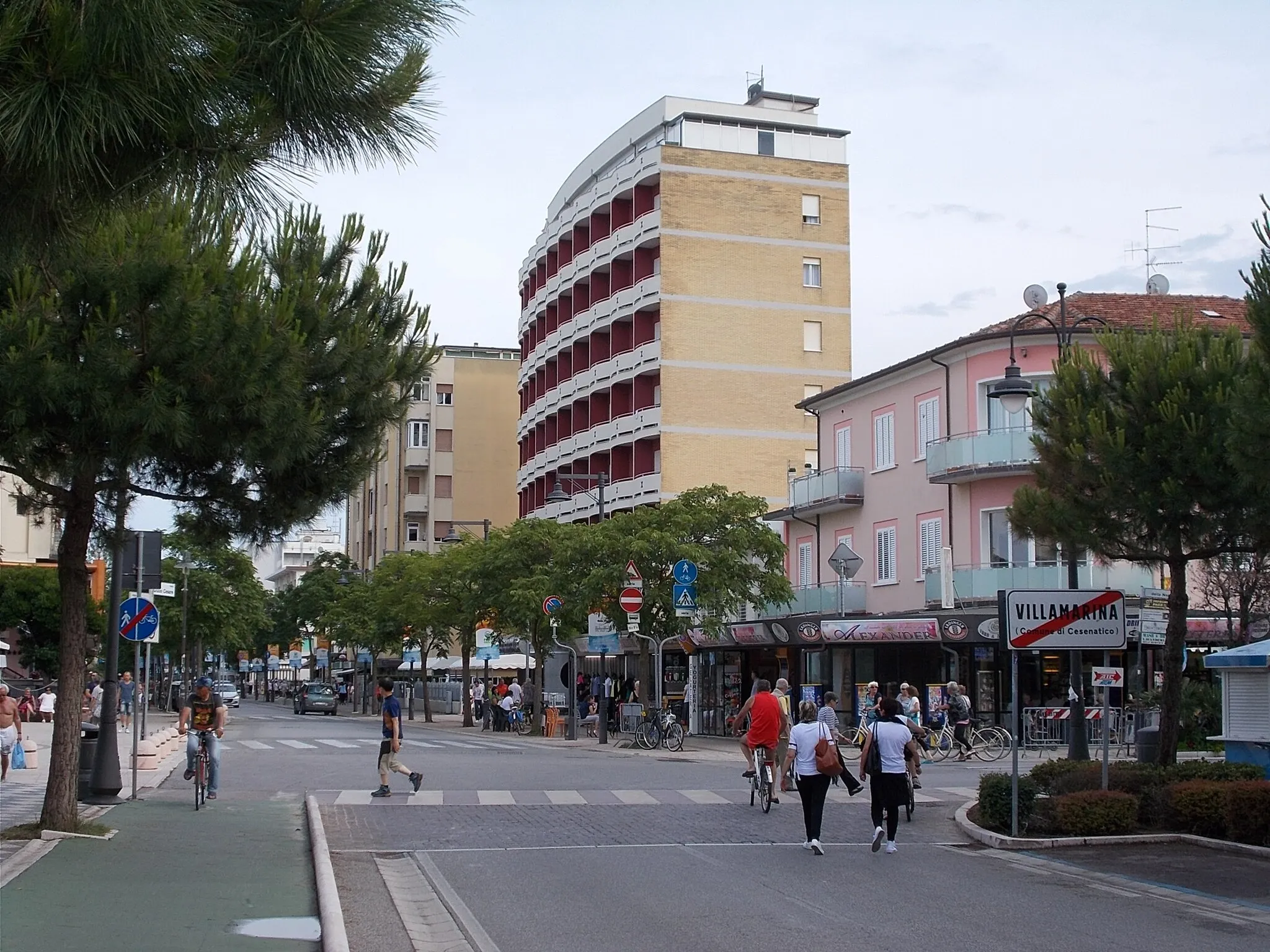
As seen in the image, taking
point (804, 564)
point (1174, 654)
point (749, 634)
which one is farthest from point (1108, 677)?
point (804, 564)

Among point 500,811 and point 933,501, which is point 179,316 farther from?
point 933,501

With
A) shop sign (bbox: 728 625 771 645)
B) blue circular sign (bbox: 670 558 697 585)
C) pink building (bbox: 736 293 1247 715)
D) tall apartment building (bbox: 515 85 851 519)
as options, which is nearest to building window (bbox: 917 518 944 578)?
pink building (bbox: 736 293 1247 715)

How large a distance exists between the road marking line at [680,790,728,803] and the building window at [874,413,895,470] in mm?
21776

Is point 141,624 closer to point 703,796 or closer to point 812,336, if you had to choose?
point 703,796

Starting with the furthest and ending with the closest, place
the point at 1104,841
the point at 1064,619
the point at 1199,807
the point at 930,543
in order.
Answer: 1. the point at 930,543
2. the point at 1064,619
3. the point at 1199,807
4. the point at 1104,841

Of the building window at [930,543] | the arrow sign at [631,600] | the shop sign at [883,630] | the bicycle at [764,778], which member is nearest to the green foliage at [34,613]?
the arrow sign at [631,600]

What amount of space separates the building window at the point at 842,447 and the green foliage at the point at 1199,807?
29655mm

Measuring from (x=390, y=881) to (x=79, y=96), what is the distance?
8110 millimetres

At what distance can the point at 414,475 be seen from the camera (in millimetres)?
96875

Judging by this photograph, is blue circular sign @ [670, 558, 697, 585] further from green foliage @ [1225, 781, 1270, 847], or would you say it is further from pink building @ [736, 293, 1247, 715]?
green foliage @ [1225, 781, 1270, 847]

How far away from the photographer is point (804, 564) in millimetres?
48844

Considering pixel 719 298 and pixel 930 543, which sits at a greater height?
pixel 719 298

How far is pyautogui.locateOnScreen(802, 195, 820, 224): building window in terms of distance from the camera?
63.0 metres

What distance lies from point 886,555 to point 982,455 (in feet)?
19.0
